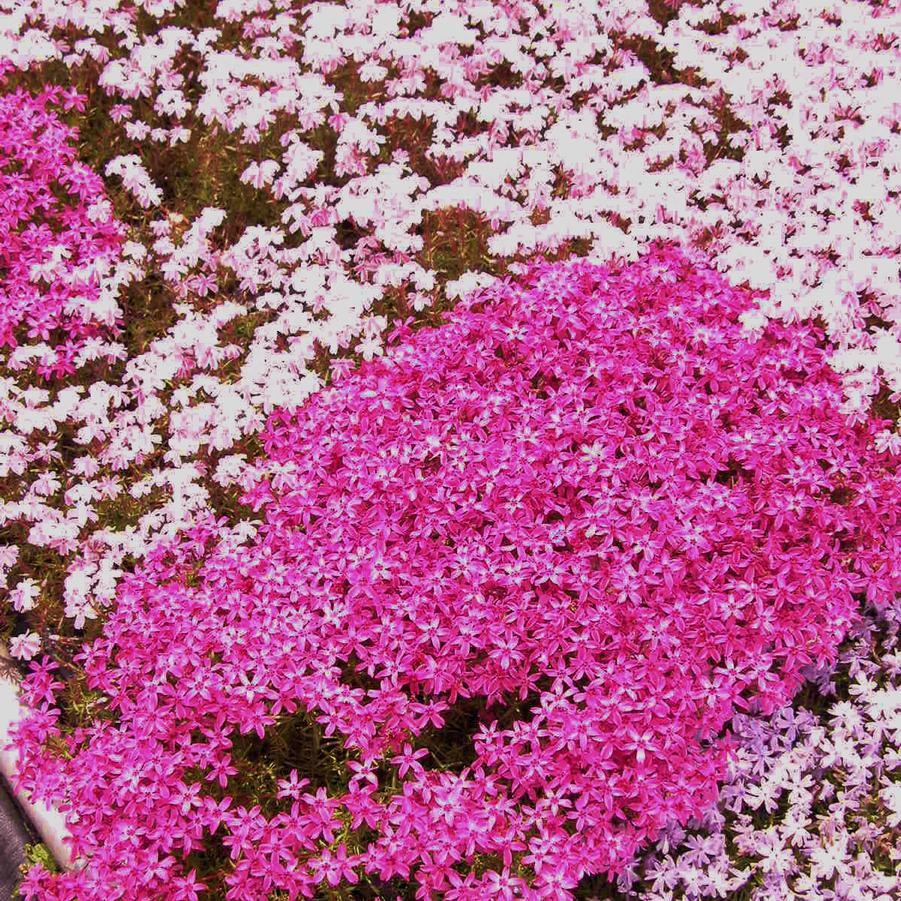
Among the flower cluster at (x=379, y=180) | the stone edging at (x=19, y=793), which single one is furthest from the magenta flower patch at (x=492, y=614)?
the flower cluster at (x=379, y=180)

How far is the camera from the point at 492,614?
434cm

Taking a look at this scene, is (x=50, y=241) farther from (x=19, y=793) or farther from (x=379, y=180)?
(x=19, y=793)

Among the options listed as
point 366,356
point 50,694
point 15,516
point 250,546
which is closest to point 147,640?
point 50,694

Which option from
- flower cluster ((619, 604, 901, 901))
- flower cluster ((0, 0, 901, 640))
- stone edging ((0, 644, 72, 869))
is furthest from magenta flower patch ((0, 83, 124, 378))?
flower cluster ((619, 604, 901, 901))

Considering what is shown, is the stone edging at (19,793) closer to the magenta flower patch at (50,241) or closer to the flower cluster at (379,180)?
the flower cluster at (379,180)

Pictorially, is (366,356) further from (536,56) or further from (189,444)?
(536,56)

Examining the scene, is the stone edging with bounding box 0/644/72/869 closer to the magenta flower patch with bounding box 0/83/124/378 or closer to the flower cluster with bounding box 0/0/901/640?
the flower cluster with bounding box 0/0/901/640

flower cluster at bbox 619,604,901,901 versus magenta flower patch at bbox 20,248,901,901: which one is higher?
magenta flower patch at bbox 20,248,901,901

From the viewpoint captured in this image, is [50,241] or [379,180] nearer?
[50,241]

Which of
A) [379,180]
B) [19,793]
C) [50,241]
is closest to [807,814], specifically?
[19,793]

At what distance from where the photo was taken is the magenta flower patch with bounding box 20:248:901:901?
4039 millimetres

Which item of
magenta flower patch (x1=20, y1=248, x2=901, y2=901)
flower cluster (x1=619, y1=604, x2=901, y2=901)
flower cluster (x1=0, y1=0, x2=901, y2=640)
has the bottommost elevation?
flower cluster (x1=619, y1=604, x2=901, y2=901)

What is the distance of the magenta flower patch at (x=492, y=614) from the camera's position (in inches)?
159

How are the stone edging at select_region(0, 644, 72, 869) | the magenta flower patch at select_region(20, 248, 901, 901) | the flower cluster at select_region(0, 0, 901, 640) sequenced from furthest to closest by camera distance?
the flower cluster at select_region(0, 0, 901, 640) → the stone edging at select_region(0, 644, 72, 869) → the magenta flower patch at select_region(20, 248, 901, 901)
